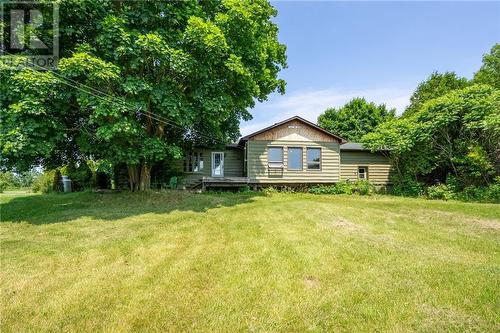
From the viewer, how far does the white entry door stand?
18.8m

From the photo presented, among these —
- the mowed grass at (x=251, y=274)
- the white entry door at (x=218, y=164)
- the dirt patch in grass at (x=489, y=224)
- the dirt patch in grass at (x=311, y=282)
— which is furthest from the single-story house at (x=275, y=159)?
the dirt patch in grass at (x=311, y=282)

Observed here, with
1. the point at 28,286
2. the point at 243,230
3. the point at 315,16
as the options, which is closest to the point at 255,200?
the point at 243,230

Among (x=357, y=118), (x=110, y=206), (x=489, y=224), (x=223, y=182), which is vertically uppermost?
(x=357, y=118)

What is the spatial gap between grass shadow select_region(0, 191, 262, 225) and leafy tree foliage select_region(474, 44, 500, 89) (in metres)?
31.5

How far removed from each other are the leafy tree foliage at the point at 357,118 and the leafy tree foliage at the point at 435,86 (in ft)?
14.5

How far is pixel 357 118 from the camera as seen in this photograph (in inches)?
1411

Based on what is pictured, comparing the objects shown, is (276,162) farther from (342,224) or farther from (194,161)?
(342,224)

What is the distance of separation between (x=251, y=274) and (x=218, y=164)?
14.5 m

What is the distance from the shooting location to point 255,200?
44.5 feet

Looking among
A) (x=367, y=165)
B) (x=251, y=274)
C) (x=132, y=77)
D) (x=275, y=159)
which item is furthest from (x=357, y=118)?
(x=251, y=274)

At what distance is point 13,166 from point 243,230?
1017 centimetres

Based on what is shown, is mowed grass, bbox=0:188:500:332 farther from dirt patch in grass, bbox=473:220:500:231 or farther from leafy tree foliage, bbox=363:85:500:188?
leafy tree foliage, bbox=363:85:500:188

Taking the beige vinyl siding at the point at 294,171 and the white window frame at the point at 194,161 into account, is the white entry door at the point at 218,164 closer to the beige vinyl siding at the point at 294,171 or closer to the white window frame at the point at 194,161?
the white window frame at the point at 194,161

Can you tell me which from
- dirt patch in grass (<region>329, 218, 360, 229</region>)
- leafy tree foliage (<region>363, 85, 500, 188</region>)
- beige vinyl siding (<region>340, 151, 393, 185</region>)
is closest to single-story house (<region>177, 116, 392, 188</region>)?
beige vinyl siding (<region>340, 151, 393, 185</region>)
